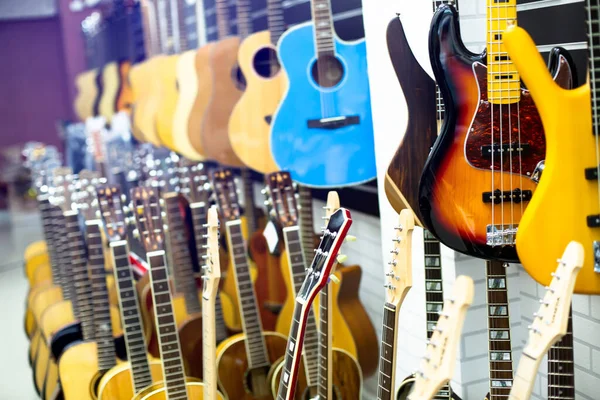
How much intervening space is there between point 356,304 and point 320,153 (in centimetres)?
60

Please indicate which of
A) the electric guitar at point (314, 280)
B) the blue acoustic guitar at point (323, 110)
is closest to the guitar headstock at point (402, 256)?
the electric guitar at point (314, 280)

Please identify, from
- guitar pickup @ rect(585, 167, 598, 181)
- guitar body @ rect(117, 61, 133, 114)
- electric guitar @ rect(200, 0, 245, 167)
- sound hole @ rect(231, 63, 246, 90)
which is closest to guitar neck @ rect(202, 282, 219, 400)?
guitar pickup @ rect(585, 167, 598, 181)

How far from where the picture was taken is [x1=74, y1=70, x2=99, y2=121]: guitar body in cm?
748

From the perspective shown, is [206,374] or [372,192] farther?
[372,192]

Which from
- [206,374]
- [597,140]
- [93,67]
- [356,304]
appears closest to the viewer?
[597,140]

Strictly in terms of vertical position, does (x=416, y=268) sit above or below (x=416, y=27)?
below

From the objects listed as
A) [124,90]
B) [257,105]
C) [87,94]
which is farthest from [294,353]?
[87,94]

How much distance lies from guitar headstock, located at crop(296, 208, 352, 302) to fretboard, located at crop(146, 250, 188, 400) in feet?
2.27

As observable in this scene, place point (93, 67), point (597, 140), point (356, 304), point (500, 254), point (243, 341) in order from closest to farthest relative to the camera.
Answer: point (597, 140) < point (500, 254) < point (243, 341) < point (356, 304) < point (93, 67)

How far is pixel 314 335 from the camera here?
2582mm

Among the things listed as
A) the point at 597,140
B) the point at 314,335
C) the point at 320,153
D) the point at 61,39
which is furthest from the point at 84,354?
the point at 61,39

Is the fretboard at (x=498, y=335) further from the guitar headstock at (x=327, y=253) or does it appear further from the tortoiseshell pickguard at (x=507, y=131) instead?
the guitar headstock at (x=327, y=253)

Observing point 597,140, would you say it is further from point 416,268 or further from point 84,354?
point 84,354

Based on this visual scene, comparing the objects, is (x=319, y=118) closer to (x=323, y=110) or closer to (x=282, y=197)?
(x=323, y=110)
